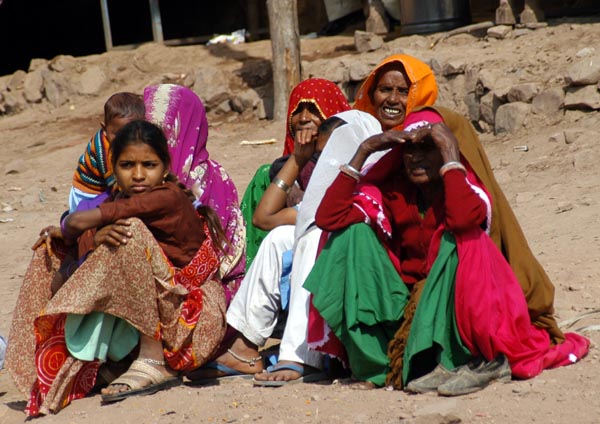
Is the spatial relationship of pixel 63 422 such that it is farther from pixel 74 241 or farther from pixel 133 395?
pixel 74 241

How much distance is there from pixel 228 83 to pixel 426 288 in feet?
25.9

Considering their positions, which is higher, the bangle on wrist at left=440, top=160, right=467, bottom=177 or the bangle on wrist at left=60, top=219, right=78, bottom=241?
the bangle on wrist at left=440, top=160, right=467, bottom=177

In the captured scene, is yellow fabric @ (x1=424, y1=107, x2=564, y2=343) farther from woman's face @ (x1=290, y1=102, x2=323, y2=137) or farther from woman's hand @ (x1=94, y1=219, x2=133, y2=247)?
woman's hand @ (x1=94, y1=219, x2=133, y2=247)

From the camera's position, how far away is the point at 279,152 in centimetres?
1016

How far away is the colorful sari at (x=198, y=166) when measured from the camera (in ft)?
16.0

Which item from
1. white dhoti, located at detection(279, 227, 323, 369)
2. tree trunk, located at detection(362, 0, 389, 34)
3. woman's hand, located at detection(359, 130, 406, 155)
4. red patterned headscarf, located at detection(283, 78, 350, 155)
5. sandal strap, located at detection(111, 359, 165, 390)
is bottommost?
sandal strap, located at detection(111, 359, 165, 390)

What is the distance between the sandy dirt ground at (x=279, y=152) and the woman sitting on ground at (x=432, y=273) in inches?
4.9

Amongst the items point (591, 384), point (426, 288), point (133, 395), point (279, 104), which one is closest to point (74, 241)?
point (133, 395)

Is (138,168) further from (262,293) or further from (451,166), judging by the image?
(451,166)

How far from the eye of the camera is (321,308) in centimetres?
414

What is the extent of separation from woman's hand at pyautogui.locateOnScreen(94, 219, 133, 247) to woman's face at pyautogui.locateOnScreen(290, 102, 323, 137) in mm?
1161

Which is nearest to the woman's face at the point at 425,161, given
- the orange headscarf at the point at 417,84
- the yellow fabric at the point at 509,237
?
the yellow fabric at the point at 509,237

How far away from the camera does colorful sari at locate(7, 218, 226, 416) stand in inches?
165

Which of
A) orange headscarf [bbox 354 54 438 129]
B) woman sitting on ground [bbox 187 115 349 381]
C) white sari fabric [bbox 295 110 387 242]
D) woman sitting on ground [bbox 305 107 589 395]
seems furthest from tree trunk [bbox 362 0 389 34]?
woman sitting on ground [bbox 305 107 589 395]
